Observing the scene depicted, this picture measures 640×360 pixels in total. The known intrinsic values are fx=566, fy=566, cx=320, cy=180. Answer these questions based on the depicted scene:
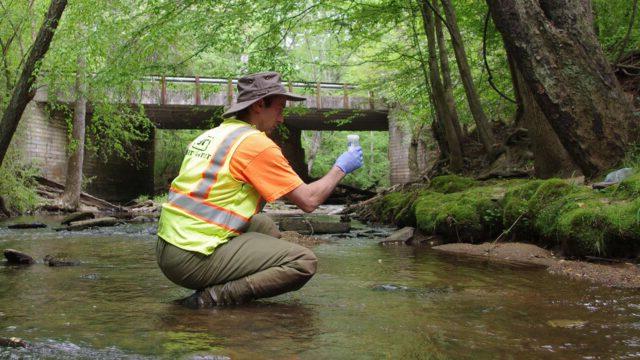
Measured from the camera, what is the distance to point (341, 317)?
294 cm

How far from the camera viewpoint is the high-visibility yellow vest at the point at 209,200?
3119 millimetres

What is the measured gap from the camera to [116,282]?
4.13 m

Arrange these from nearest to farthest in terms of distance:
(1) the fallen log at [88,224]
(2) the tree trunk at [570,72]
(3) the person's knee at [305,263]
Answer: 1. (3) the person's knee at [305,263]
2. (2) the tree trunk at [570,72]
3. (1) the fallen log at [88,224]

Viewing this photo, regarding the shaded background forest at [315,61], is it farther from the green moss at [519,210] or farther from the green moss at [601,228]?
the green moss at [601,228]

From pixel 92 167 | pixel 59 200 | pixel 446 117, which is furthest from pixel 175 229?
pixel 92 167

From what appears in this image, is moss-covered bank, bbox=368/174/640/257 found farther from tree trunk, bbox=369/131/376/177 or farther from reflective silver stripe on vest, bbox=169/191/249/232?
tree trunk, bbox=369/131/376/177

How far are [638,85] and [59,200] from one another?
1626 centimetres

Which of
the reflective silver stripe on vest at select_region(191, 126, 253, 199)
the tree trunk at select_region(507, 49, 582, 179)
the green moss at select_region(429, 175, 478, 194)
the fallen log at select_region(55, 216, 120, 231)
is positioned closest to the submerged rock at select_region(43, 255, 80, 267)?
the reflective silver stripe on vest at select_region(191, 126, 253, 199)

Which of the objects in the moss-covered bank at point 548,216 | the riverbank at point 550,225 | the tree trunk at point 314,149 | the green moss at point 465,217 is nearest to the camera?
the riverbank at point 550,225

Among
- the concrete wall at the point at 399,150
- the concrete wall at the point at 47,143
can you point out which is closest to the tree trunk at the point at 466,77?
the concrete wall at the point at 399,150

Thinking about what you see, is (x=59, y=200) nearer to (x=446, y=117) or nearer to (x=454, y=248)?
(x=446, y=117)

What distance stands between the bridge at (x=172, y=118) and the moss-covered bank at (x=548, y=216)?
10.6m

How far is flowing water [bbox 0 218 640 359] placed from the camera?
2.24m

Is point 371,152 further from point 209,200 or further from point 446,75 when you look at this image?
point 209,200
